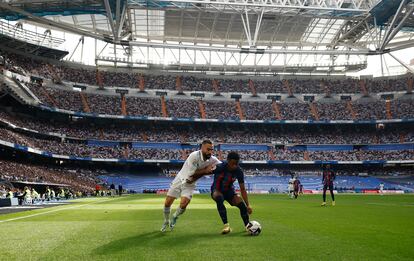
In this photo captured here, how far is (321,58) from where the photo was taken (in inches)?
2968

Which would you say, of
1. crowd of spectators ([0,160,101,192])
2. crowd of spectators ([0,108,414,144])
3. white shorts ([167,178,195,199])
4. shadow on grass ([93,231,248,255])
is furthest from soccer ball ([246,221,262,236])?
crowd of spectators ([0,108,414,144])

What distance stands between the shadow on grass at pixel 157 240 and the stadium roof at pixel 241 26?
1413 inches

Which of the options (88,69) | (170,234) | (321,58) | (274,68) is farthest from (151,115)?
(170,234)

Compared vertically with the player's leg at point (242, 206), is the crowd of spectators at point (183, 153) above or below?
above

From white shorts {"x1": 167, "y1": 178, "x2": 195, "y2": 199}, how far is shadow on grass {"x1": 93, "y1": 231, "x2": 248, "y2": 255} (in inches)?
35.5

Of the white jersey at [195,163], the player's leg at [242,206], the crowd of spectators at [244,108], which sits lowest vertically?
the player's leg at [242,206]

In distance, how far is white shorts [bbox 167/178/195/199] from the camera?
31.7 feet

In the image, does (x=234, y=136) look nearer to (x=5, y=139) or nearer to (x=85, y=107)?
(x=85, y=107)

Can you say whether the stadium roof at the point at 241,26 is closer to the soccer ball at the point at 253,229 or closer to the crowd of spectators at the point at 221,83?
the crowd of spectators at the point at 221,83

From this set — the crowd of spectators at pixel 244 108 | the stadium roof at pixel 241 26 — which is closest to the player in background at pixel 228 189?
the stadium roof at pixel 241 26

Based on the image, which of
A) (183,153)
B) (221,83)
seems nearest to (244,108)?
(221,83)

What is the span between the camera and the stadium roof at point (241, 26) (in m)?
46.2

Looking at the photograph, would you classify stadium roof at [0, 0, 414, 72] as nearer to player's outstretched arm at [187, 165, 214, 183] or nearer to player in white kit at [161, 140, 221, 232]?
player in white kit at [161, 140, 221, 232]

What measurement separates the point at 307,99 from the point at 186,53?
77.1 ft
